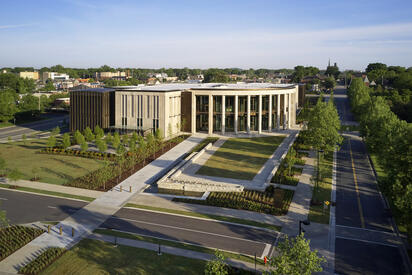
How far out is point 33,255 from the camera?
1071 inches

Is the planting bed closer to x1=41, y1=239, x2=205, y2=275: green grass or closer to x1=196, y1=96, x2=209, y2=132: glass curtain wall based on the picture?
x1=41, y1=239, x2=205, y2=275: green grass

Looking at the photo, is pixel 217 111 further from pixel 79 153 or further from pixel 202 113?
pixel 79 153

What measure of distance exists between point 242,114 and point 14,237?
54218mm

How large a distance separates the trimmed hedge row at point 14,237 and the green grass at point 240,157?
2304cm

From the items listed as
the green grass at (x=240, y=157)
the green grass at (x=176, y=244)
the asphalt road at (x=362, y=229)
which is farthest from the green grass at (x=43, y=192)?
the asphalt road at (x=362, y=229)

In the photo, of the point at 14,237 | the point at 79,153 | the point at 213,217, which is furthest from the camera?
the point at 79,153

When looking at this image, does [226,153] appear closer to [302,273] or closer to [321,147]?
[321,147]

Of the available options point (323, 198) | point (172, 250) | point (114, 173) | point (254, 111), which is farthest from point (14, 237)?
point (254, 111)

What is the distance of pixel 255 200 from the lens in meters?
38.7

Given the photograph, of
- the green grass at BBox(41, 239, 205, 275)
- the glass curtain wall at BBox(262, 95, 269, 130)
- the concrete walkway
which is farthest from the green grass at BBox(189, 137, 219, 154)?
the green grass at BBox(41, 239, 205, 275)

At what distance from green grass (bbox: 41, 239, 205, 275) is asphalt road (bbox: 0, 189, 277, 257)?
3.14 m

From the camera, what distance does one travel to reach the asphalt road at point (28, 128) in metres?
75.6

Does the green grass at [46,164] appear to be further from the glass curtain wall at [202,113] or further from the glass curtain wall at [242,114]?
the glass curtain wall at [242,114]

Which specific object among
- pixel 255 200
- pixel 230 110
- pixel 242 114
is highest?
pixel 230 110
